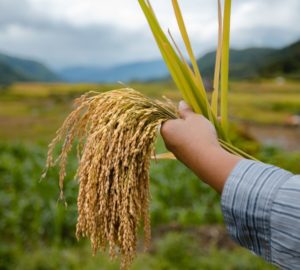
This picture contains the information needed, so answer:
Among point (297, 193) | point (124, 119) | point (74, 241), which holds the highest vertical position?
point (124, 119)

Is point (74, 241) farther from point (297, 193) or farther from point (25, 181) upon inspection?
point (297, 193)

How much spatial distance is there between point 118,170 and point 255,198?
325 mm

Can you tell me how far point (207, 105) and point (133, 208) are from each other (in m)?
0.32

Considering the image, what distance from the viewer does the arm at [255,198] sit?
0.97 m

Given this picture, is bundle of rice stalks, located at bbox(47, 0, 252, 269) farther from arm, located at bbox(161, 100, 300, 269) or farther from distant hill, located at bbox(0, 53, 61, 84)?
distant hill, located at bbox(0, 53, 61, 84)

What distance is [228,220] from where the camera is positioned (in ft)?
3.52

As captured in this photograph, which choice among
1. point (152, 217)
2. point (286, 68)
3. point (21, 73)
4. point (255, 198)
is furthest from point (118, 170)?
point (21, 73)

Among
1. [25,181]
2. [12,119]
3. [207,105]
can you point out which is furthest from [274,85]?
[207,105]

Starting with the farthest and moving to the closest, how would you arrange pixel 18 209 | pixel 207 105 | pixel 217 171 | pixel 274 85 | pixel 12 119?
1. pixel 274 85
2. pixel 12 119
3. pixel 18 209
4. pixel 207 105
5. pixel 217 171

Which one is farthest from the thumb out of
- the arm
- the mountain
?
the mountain

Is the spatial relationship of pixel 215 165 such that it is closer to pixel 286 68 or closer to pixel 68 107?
pixel 68 107

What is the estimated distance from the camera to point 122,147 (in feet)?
3.89

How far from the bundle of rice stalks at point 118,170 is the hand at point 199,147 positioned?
0.04 metres

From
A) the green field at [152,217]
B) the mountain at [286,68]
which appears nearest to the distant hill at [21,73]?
the mountain at [286,68]
